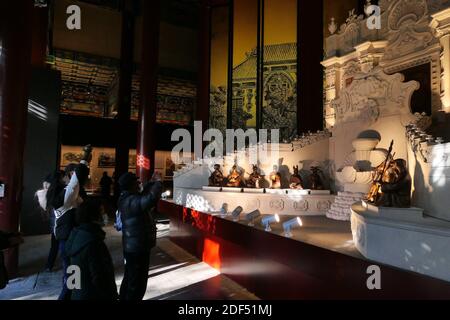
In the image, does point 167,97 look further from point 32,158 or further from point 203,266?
point 203,266

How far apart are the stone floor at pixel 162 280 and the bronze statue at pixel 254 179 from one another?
6.99 ft

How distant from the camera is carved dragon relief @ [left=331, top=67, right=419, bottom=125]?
17.7ft

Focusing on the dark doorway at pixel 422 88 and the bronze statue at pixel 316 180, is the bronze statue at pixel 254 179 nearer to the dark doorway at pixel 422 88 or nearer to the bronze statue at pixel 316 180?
the bronze statue at pixel 316 180

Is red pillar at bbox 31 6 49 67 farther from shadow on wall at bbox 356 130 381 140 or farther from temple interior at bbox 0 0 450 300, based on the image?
shadow on wall at bbox 356 130 381 140

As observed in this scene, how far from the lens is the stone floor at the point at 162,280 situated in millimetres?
3902

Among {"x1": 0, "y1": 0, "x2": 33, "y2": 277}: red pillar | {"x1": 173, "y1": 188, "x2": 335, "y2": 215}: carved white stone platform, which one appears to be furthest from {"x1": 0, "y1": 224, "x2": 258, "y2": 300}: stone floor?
{"x1": 173, "y1": 188, "x2": 335, "y2": 215}: carved white stone platform

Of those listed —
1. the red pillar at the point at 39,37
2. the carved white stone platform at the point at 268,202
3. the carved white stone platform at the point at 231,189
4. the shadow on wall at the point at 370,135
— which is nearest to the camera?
the shadow on wall at the point at 370,135

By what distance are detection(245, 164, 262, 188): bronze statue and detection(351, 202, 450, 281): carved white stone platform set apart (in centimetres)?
399

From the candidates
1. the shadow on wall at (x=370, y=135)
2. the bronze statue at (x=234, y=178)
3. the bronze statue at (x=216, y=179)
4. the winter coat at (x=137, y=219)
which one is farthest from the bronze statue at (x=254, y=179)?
the winter coat at (x=137, y=219)

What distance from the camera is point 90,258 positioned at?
1.90 m

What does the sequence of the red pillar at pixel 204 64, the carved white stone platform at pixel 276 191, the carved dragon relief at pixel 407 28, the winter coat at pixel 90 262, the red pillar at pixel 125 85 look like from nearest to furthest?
the winter coat at pixel 90 262 → the carved dragon relief at pixel 407 28 → the carved white stone platform at pixel 276 191 → the red pillar at pixel 204 64 → the red pillar at pixel 125 85

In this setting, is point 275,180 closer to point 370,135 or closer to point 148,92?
point 370,135

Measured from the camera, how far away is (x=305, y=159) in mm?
7160

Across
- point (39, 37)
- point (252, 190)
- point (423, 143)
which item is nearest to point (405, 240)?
point (423, 143)
